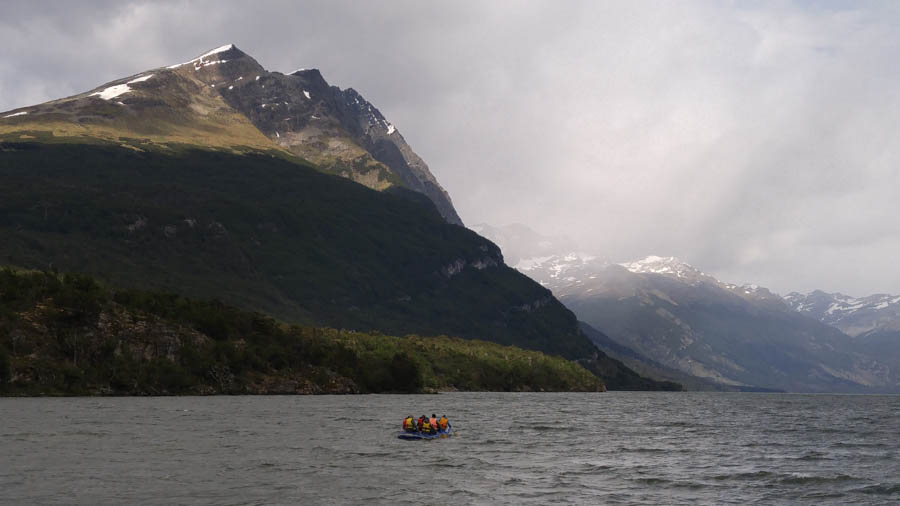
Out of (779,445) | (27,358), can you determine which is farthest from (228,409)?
(779,445)

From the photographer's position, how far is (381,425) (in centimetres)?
12425

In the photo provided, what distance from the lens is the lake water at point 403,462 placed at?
198 ft

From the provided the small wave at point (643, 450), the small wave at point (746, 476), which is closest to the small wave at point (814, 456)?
the small wave at point (643, 450)

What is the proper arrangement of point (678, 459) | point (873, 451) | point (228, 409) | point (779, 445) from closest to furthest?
point (678, 459) → point (873, 451) → point (779, 445) → point (228, 409)

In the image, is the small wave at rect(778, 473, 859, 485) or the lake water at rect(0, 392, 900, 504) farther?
the small wave at rect(778, 473, 859, 485)

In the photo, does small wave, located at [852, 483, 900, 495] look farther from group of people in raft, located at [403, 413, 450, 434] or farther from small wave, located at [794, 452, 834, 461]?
group of people in raft, located at [403, 413, 450, 434]

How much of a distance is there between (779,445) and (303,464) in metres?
67.3

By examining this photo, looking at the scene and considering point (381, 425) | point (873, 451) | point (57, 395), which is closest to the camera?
point (873, 451)

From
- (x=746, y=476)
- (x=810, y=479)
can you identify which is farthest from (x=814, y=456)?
(x=746, y=476)

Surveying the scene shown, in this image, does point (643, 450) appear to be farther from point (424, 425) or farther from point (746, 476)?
point (424, 425)

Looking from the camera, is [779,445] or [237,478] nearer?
[237,478]

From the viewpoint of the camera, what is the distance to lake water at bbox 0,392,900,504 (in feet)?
198

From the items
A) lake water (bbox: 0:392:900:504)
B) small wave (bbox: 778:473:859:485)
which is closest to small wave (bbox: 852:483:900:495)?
lake water (bbox: 0:392:900:504)

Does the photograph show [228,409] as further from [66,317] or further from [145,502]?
[145,502]
